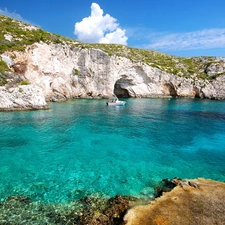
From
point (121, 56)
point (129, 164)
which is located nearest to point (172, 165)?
point (129, 164)

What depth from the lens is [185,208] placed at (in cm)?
882

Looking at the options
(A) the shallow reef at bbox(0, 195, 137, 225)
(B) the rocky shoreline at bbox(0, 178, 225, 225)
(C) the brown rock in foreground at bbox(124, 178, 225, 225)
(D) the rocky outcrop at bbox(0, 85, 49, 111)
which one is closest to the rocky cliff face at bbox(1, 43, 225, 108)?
(D) the rocky outcrop at bbox(0, 85, 49, 111)

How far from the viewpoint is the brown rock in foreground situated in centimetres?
804

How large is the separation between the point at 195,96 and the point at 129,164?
2656 inches

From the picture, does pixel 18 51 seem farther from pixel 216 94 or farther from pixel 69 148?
pixel 216 94

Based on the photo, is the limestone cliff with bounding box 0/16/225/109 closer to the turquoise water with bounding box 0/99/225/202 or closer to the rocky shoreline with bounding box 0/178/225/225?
the turquoise water with bounding box 0/99/225/202

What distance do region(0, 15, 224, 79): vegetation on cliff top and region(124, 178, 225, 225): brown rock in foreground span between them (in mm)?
41964

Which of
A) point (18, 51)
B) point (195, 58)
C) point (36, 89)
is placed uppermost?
point (195, 58)

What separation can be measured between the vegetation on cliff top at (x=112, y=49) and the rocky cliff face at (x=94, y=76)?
1.80 meters

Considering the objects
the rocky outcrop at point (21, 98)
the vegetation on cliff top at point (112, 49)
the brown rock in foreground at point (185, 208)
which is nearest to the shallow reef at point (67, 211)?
the brown rock in foreground at point (185, 208)

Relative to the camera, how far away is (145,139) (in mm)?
20547

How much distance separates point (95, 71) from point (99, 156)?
4806cm

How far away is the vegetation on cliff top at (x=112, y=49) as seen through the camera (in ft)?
141

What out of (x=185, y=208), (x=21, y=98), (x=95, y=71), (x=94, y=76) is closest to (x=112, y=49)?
(x=95, y=71)
